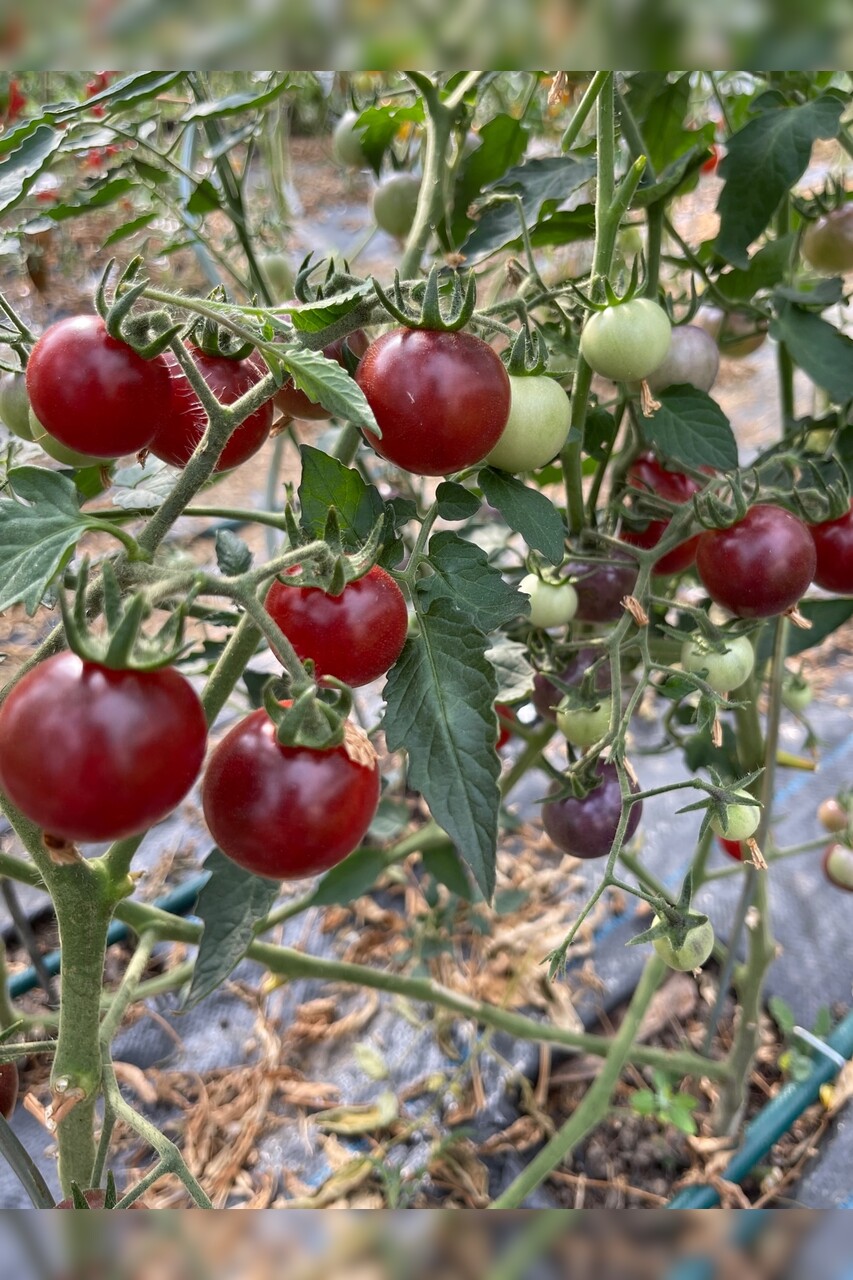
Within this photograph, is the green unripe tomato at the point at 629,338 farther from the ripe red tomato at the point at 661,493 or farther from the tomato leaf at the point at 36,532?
the tomato leaf at the point at 36,532

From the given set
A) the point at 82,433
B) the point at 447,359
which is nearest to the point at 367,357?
the point at 447,359

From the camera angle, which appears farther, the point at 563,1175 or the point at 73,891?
the point at 563,1175

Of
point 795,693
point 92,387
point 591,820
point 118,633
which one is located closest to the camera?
point 118,633

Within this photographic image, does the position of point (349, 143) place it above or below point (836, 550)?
above

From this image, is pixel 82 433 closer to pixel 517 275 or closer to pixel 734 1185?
pixel 517 275

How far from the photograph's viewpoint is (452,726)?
51 centimetres

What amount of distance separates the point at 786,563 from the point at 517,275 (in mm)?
285

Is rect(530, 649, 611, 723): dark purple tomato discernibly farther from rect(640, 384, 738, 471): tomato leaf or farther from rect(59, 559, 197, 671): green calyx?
rect(59, 559, 197, 671): green calyx

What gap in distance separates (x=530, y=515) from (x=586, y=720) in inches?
9.7

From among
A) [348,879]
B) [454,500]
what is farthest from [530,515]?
[348,879]

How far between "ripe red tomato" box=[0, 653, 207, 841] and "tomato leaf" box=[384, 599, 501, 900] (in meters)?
0.16

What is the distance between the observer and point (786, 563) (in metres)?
0.66

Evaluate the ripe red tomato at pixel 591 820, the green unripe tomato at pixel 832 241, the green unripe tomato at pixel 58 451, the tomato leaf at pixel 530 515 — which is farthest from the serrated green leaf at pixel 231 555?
the green unripe tomato at pixel 832 241

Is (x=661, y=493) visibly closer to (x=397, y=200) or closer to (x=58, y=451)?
(x=397, y=200)
